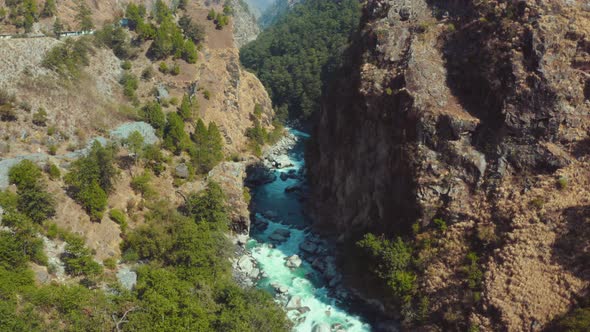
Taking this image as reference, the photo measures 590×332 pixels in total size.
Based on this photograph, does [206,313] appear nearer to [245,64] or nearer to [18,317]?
[18,317]

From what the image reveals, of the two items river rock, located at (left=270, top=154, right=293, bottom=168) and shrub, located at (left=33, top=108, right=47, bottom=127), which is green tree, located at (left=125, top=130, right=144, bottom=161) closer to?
shrub, located at (left=33, top=108, right=47, bottom=127)

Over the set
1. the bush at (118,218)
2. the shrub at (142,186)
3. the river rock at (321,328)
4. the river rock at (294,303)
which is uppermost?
the shrub at (142,186)

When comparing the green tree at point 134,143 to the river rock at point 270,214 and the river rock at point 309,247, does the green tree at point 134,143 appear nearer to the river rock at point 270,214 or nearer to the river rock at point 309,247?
the river rock at point 270,214

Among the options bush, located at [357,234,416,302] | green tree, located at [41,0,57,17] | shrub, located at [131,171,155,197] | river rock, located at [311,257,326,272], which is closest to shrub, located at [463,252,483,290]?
bush, located at [357,234,416,302]

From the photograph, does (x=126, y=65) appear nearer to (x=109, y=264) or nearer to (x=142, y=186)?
(x=142, y=186)

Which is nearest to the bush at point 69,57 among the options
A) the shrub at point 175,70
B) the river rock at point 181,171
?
the shrub at point 175,70

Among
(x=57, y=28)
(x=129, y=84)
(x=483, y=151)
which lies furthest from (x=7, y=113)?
(x=483, y=151)

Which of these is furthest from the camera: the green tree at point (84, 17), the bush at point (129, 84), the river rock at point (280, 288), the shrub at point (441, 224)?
the green tree at point (84, 17)
